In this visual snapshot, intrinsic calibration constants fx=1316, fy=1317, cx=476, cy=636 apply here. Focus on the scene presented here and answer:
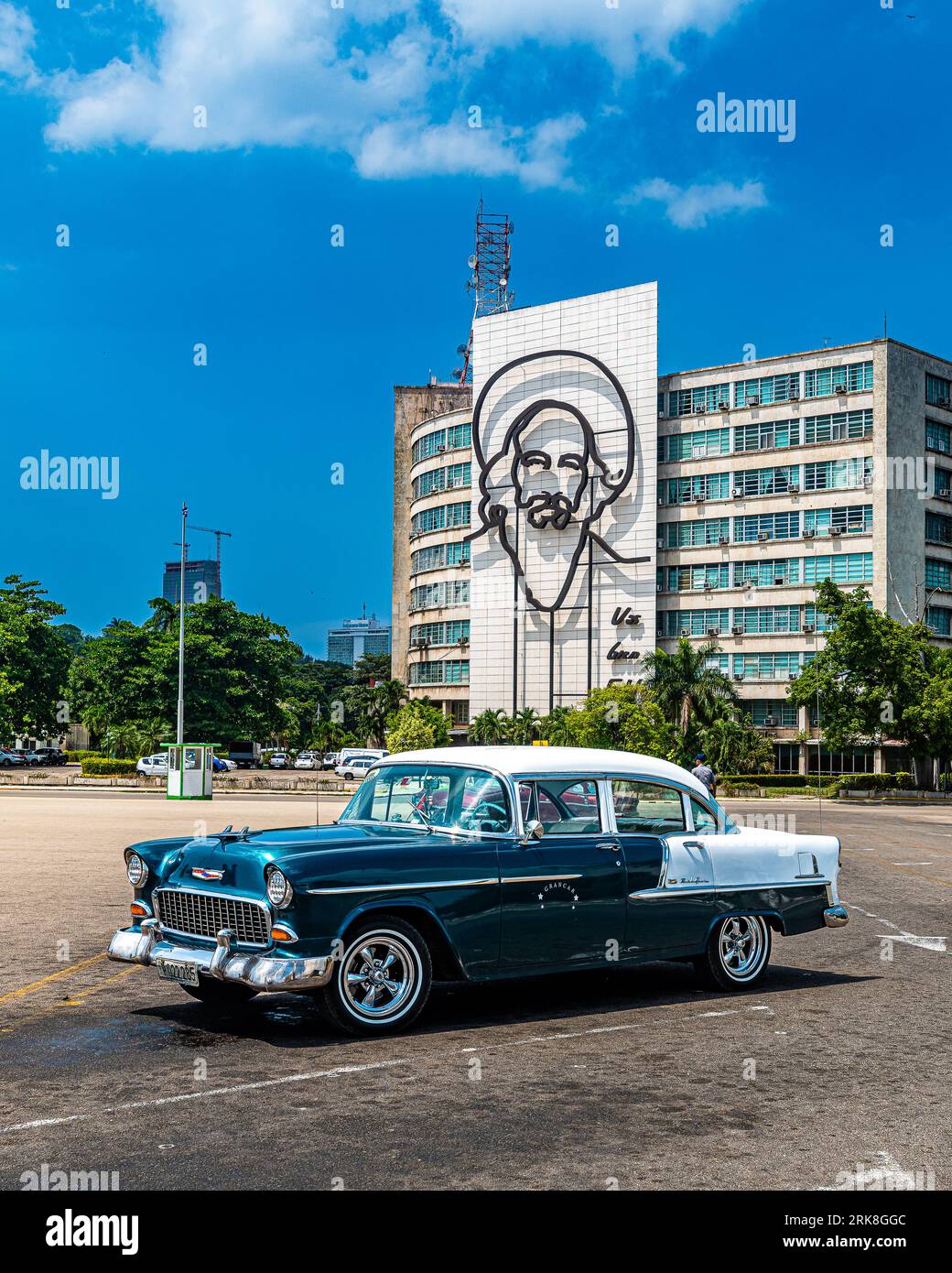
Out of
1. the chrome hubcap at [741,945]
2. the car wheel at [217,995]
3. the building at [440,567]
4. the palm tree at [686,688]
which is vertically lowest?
the car wheel at [217,995]

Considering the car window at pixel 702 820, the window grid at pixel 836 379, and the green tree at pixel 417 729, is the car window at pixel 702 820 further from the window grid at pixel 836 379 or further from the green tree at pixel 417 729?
the window grid at pixel 836 379

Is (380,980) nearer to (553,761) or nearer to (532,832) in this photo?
(532,832)

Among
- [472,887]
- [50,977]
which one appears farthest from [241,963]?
[50,977]

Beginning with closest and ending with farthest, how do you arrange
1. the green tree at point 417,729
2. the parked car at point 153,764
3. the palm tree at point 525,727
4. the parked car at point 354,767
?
the parked car at point 354,767 < the parked car at point 153,764 < the palm tree at point 525,727 < the green tree at point 417,729

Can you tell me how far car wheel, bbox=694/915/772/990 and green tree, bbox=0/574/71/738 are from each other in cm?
7518

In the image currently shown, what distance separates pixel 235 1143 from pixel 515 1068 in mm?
1935

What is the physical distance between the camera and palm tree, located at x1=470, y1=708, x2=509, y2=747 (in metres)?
70.1

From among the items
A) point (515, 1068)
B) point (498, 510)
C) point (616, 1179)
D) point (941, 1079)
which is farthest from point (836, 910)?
point (498, 510)

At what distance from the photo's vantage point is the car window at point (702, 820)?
9531 millimetres

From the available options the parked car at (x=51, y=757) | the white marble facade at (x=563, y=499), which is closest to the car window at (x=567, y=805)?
the white marble facade at (x=563, y=499)

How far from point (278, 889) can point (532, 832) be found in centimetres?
175

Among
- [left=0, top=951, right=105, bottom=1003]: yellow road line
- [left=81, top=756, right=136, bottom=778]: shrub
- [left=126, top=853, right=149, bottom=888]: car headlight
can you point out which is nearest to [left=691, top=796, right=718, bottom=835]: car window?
[left=126, top=853, right=149, bottom=888]: car headlight

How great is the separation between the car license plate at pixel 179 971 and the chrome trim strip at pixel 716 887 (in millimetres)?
2878
